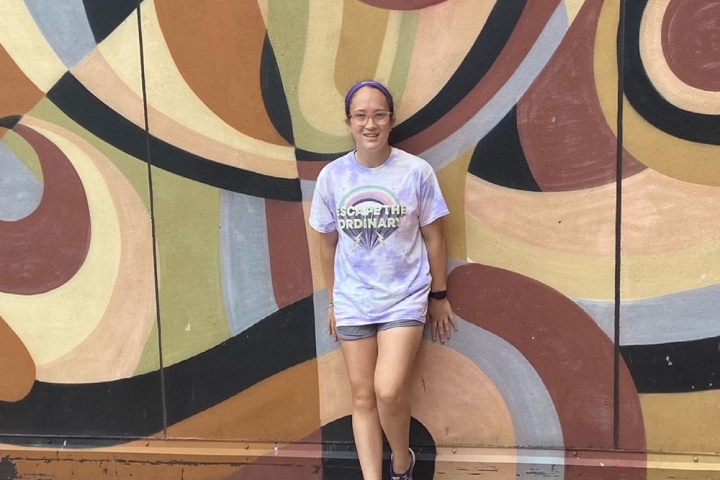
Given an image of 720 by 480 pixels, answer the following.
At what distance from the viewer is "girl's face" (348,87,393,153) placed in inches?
106

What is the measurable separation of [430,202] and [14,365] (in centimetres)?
239

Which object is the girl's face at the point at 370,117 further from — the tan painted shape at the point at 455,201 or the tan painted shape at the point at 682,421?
the tan painted shape at the point at 682,421

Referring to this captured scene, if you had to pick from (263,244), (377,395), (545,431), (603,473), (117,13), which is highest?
(117,13)

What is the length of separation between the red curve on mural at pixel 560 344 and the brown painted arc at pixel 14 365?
2284 mm

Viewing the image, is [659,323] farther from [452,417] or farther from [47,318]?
[47,318]

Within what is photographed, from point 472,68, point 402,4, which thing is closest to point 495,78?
point 472,68

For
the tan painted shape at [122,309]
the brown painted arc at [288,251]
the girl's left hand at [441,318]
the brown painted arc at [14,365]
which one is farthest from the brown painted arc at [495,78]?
the brown painted arc at [14,365]

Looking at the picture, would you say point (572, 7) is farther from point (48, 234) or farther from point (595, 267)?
point (48, 234)

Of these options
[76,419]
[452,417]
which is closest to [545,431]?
[452,417]

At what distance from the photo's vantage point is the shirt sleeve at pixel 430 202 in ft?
9.21

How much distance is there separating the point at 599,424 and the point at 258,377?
1.72 m

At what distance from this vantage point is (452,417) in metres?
3.15

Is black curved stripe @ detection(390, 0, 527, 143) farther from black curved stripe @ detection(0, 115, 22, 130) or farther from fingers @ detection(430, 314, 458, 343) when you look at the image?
black curved stripe @ detection(0, 115, 22, 130)

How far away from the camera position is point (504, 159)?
2.93 meters
